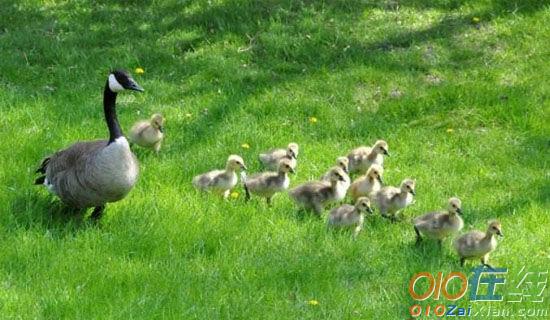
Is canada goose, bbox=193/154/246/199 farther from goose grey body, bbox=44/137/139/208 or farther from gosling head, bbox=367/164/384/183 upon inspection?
gosling head, bbox=367/164/384/183

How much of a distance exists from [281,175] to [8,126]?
341 centimetres

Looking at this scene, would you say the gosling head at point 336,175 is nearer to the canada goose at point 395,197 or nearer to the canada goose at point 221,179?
the canada goose at point 395,197

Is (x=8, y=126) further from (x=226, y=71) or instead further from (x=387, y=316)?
(x=387, y=316)

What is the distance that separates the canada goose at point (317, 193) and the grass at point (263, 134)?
19cm

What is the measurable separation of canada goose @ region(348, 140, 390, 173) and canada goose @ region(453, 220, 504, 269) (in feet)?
6.80

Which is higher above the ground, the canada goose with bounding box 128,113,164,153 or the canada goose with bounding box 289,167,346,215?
the canada goose with bounding box 128,113,164,153

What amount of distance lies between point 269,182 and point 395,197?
3.96ft

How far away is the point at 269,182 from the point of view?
8500 millimetres

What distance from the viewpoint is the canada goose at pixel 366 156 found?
9.37 metres

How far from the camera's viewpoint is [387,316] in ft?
21.8

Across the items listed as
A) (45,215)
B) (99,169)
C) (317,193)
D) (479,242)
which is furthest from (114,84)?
(479,242)

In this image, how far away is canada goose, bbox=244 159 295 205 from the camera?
8.50m

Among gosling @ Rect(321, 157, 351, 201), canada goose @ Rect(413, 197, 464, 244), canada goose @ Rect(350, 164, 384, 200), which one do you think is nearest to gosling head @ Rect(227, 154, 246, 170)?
gosling @ Rect(321, 157, 351, 201)

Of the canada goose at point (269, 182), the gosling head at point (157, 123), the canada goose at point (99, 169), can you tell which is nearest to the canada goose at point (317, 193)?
the canada goose at point (269, 182)
